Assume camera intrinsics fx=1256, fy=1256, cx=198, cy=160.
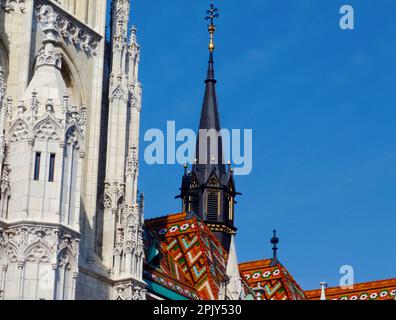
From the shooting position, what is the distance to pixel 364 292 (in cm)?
7312

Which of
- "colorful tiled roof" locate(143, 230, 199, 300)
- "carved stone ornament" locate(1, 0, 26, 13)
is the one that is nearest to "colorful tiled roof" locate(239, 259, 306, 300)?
"colorful tiled roof" locate(143, 230, 199, 300)

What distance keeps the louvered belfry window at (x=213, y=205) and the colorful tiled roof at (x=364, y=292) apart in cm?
710

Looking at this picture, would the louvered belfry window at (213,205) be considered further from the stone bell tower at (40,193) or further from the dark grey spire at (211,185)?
the stone bell tower at (40,193)

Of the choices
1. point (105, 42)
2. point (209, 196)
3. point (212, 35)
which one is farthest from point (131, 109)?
point (212, 35)

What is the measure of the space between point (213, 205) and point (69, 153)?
33.7m

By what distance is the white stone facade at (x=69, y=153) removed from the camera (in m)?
39.5

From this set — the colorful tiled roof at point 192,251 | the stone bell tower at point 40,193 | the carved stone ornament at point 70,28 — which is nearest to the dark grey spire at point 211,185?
the colorful tiled roof at point 192,251

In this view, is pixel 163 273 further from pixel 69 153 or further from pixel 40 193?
pixel 40 193

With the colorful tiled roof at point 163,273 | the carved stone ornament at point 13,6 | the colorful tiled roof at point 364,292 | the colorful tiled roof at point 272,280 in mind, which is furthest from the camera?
the colorful tiled roof at point 364,292

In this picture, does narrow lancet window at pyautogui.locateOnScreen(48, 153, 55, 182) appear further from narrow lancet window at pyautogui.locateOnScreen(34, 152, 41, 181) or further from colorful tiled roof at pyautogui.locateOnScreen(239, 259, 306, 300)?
colorful tiled roof at pyautogui.locateOnScreen(239, 259, 306, 300)

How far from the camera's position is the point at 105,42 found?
164ft

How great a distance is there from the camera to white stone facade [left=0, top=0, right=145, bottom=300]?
39500 mm

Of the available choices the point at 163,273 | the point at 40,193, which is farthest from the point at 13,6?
the point at 163,273

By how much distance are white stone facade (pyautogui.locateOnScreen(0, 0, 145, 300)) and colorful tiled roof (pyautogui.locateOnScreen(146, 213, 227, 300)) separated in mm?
8517
